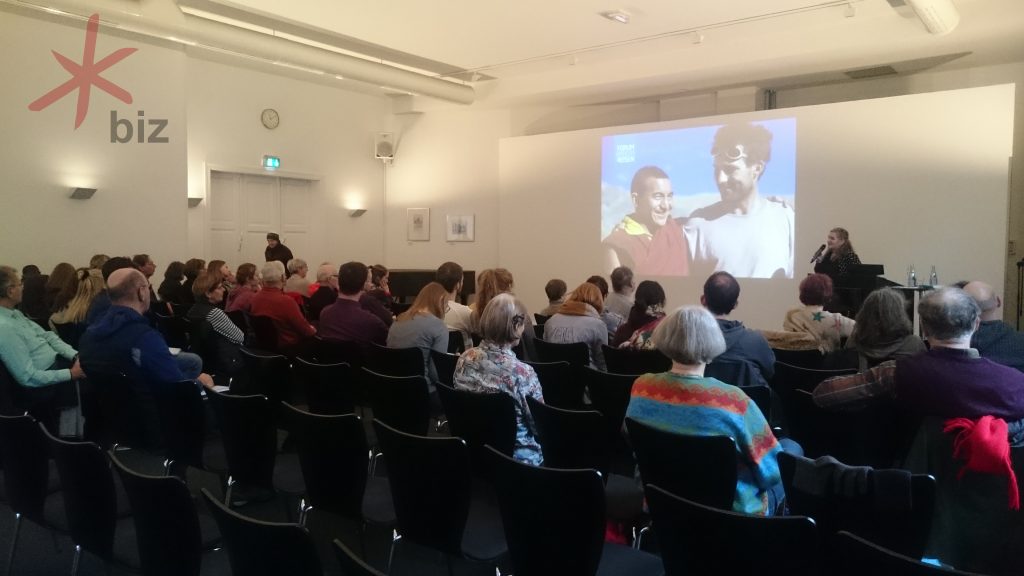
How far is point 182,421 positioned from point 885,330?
3.10 m

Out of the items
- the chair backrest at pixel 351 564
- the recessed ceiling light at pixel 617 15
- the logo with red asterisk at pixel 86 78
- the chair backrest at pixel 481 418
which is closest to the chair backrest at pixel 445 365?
the chair backrest at pixel 481 418

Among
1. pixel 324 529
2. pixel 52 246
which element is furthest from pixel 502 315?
pixel 52 246

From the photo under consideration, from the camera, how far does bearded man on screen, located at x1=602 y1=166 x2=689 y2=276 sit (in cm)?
1020

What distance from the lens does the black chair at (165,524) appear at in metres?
1.98

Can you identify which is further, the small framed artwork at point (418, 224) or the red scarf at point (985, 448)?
the small framed artwork at point (418, 224)

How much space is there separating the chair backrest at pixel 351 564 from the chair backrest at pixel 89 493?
1.30 meters

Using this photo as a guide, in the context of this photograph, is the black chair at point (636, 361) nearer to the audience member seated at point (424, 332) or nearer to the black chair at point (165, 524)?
the audience member seated at point (424, 332)

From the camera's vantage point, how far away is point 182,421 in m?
3.18

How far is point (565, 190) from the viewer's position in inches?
451

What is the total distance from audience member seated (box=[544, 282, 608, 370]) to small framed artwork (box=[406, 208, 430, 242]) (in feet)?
27.1

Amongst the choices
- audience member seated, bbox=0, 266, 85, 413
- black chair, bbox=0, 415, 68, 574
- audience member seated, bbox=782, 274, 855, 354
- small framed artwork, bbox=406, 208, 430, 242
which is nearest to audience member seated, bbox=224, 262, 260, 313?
audience member seated, bbox=0, 266, 85, 413

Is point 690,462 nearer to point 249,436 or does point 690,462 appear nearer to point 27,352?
point 249,436

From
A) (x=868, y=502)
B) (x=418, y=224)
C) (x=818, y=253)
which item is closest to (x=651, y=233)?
(x=818, y=253)

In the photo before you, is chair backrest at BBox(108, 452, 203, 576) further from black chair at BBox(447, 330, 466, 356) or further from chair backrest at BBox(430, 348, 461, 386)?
black chair at BBox(447, 330, 466, 356)
